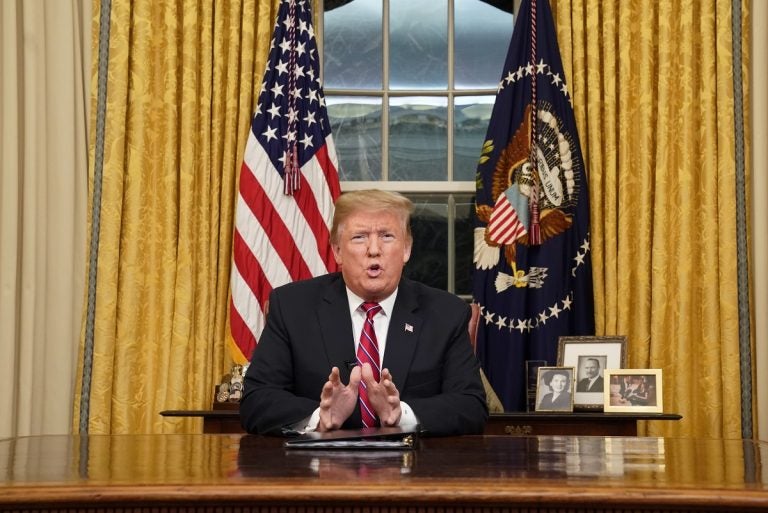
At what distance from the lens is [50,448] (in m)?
2.16

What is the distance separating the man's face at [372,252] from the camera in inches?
109

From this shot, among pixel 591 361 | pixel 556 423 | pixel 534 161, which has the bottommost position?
pixel 556 423

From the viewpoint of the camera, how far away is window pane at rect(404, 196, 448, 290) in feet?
16.4

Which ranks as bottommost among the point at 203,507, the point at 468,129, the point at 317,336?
the point at 203,507

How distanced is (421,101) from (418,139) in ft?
0.61

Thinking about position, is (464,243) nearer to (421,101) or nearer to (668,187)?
(421,101)

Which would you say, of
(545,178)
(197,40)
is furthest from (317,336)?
(197,40)

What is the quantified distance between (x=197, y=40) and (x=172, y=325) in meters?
1.29

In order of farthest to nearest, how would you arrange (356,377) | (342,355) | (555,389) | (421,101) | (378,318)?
1. (421,101)
2. (555,389)
3. (378,318)
4. (342,355)
5. (356,377)

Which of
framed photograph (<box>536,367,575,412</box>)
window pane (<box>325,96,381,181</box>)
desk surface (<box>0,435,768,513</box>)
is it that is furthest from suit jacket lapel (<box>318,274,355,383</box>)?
window pane (<box>325,96,381,181</box>)

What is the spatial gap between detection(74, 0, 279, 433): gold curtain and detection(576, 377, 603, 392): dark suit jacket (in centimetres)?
151

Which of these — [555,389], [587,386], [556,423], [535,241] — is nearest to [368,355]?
[556,423]

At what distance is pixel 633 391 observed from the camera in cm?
412

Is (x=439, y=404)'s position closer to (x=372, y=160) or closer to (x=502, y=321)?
(x=502, y=321)
